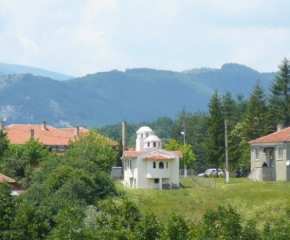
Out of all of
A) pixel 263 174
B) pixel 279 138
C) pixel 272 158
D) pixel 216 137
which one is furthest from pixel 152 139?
pixel 279 138

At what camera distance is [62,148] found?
8962 centimetres

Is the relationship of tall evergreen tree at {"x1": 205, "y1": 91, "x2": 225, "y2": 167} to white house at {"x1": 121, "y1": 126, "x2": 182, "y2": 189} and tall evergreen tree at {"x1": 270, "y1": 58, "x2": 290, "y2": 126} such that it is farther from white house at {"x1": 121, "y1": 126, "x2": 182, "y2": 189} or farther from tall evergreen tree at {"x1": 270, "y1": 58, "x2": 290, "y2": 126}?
white house at {"x1": 121, "y1": 126, "x2": 182, "y2": 189}

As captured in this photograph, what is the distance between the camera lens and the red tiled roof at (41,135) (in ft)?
296

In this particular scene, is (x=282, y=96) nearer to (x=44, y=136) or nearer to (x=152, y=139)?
(x=152, y=139)

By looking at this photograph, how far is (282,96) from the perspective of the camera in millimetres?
88500

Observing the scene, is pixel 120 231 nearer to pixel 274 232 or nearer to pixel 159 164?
pixel 274 232

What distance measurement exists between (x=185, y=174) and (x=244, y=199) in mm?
26579

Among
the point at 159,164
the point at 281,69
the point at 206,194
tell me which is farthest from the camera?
the point at 281,69

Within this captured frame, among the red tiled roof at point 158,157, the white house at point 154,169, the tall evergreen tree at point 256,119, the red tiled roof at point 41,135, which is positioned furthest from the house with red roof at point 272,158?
the red tiled roof at point 41,135

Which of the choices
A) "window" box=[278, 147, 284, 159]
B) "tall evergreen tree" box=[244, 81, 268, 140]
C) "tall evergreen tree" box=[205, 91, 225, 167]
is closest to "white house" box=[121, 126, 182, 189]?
"window" box=[278, 147, 284, 159]

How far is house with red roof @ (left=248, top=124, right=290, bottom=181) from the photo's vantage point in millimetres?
68562

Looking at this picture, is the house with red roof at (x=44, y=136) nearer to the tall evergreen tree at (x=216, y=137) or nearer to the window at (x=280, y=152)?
the tall evergreen tree at (x=216, y=137)

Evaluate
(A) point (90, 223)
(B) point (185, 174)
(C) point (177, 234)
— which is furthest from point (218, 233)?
(B) point (185, 174)

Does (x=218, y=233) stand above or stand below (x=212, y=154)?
below
